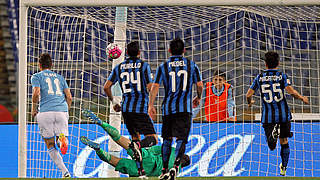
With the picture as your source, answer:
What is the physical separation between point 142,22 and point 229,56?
273 cm

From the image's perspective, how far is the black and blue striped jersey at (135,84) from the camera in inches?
219

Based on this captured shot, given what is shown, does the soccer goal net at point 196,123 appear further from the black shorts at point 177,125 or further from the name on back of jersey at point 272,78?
the black shorts at point 177,125

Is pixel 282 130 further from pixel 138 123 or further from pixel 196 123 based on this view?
pixel 196 123

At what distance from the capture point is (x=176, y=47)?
527 centimetres

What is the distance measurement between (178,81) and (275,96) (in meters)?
1.30

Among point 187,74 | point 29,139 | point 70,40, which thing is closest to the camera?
point 187,74

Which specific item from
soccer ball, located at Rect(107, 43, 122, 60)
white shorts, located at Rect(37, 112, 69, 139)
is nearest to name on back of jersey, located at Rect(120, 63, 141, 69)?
soccer ball, located at Rect(107, 43, 122, 60)

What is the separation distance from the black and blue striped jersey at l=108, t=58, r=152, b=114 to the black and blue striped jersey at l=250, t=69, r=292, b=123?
51.8 inches

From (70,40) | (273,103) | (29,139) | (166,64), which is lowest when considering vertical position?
(29,139)

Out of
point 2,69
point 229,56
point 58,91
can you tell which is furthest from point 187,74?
point 2,69

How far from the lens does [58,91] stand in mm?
6250

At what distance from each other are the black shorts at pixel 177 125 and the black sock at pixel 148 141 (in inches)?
18.2

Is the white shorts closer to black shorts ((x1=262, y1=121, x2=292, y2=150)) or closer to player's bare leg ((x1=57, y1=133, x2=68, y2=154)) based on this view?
player's bare leg ((x1=57, y1=133, x2=68, y2=154))

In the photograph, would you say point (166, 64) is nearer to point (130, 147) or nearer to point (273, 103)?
point (130, 147)
